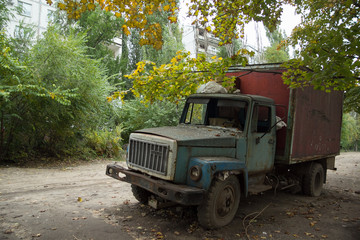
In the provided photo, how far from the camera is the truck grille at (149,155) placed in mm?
4242

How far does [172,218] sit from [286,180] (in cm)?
322

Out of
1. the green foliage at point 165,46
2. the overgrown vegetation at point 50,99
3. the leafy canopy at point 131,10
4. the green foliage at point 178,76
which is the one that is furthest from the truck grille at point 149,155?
the green foliage at point 165,46

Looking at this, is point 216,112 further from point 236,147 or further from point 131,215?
point 131,215

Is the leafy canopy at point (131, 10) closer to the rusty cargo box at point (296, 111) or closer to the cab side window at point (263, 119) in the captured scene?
the rusty cargo box at point (296, 111)

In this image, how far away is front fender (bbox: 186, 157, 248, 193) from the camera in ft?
13.1

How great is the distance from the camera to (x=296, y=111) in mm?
5836

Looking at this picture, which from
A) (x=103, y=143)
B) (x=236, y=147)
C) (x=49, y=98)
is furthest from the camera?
(x=103, y=143)

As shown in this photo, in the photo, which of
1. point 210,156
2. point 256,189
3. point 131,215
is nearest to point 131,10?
point 210,156

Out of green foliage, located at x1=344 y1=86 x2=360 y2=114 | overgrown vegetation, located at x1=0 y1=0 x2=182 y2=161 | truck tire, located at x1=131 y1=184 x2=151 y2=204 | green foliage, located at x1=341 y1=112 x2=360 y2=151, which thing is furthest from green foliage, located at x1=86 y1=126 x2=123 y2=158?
green foliage, located at x1=341 y1=112 x2=360 y2=151

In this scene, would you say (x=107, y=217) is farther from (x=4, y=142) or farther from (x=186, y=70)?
(x=4, y=142)

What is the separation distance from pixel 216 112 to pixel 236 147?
3.82ft

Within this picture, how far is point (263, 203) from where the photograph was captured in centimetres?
618

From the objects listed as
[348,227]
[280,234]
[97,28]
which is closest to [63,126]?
[280,234]

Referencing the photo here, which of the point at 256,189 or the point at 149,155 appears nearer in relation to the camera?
the point at 149,155
